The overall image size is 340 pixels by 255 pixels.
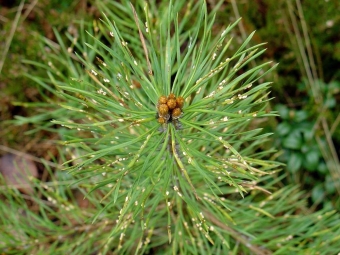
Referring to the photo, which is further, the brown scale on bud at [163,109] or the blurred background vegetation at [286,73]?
the blurred background vegetation at [286,73]

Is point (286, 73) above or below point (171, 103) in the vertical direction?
below

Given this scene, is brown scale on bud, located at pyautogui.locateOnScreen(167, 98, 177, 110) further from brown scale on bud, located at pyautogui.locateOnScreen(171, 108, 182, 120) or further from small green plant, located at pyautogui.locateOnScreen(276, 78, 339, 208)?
small green plant, located at pyautogui.locateOnScreen(276, 78, 339, 208)

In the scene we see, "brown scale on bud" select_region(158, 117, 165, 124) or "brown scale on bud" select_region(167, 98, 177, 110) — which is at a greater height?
"brown scale on bud" select_region(167, 98, 177, 110)

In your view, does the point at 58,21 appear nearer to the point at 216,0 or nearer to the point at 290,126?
the point at 216,0

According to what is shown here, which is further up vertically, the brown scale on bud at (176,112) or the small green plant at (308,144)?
the brown scale on bud at (176,112)

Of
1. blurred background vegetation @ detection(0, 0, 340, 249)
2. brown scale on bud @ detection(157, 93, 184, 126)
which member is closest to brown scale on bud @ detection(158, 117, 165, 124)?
brown scale on bud @ detection(157, 93, 184, 126)

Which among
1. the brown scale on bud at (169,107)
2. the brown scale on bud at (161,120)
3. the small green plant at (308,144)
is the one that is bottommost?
the small green plant at (308,144)

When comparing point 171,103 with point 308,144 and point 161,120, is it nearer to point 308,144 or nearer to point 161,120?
point 161,120

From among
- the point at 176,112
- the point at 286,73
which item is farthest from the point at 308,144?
the point at 176,112

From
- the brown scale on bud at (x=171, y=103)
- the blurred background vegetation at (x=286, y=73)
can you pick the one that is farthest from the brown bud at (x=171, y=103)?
the blurred background vegetation at (x=286, y=73)

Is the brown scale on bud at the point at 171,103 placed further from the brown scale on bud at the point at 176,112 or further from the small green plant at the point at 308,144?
the small green plant at the point at 308,144
